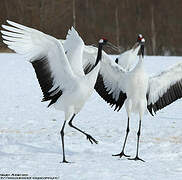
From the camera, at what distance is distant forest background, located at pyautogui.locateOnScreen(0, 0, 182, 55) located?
27.6 metres

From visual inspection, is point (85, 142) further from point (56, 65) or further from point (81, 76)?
point (56, 65)

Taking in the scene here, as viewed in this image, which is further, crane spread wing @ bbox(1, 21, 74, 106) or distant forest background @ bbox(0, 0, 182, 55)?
distant forest background @ bbox(0, 0, 182, 55)

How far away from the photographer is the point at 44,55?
6504 millimetres

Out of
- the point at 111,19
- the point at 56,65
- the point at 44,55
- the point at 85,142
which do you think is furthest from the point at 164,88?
the point at 111,19

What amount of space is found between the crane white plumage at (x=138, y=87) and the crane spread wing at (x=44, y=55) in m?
1.04

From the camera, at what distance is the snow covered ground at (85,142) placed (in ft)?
19.8

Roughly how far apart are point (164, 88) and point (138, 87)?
2.56 ft

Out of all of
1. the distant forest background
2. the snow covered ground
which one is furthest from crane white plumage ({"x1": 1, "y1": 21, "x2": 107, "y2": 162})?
the distant forest background

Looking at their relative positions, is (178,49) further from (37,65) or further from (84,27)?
(37,65)

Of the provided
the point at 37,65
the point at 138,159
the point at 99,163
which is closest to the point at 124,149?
the point at 138,159

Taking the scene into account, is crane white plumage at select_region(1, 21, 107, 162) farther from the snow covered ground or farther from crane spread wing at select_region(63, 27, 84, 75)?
the snow covered ground

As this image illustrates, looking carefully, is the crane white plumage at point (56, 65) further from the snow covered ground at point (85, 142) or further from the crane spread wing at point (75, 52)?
the snow covered ground at point (85, 142)

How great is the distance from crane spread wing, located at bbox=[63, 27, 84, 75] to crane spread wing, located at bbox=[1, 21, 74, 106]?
0.32 m

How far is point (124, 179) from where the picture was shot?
5.65m
